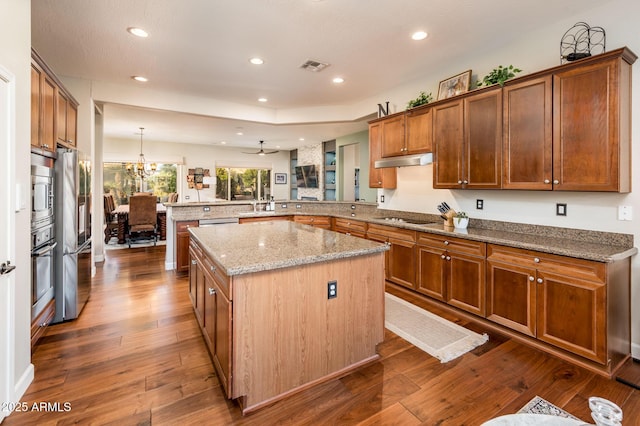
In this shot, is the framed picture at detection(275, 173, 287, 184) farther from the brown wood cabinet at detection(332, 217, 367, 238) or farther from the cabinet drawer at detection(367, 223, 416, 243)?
the cabinet drawer at detection(367, 223, 416, 243)

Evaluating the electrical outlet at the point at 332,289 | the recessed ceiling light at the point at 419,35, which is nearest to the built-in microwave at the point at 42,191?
the electrical outlet at the point at 332,289

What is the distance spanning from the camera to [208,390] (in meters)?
2.03

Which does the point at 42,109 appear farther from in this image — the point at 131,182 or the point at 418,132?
the point at 131,182

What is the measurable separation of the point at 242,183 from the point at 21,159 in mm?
8850

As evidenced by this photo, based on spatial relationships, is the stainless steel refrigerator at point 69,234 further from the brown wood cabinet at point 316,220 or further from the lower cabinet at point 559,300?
the lower cabinet at point 559,300

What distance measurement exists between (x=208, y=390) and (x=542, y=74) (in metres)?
3.51

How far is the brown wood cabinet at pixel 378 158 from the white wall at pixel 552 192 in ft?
1.84

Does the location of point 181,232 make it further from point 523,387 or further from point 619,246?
point 619,246

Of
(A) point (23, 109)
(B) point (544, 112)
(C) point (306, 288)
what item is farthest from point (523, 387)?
(A) point (23, 109)

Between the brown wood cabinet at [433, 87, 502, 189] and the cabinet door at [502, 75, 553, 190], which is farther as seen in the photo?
the brown wood cabinet at [433, 87, 502, 189]

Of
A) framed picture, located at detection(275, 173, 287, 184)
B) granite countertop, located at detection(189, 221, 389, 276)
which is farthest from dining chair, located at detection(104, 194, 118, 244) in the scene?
granite countertop, located at detection(189, 221, 389, 276)

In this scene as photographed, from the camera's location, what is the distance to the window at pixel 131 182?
8.90 metres

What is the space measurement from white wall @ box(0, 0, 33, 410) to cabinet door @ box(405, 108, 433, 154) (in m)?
3.59

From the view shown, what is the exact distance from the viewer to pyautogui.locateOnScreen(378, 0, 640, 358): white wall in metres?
2.38
